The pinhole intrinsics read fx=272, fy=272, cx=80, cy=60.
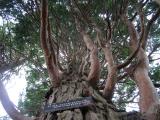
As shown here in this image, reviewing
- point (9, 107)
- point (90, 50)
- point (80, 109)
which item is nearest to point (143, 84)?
point (90, 50)

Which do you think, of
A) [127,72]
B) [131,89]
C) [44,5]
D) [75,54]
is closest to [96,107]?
[44,5]

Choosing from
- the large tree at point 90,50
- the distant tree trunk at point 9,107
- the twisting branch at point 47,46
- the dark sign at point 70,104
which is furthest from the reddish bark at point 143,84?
the distant tree trunk at point 9,107

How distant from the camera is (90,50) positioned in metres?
4.64

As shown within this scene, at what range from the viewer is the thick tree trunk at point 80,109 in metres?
2.93

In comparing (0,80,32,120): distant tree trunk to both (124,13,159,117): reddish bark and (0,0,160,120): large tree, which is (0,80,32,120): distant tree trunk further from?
(124,13,159,117): reddish bark

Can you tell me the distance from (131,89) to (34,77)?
2.40 metres

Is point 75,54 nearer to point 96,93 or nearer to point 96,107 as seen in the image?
point 96,93

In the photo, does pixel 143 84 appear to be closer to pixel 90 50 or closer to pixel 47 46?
pixel 90 50

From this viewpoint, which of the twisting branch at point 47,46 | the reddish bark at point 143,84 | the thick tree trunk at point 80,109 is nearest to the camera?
the thick tree trunk at point 80,109

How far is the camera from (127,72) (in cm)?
485

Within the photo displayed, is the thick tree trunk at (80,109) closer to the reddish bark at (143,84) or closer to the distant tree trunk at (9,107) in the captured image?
the distant tree trunk at (9,107)

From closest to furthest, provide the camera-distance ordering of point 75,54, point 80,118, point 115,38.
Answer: point 80,118, point 75,54, point 115,38

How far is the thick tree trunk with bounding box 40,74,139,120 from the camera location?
9.61 feet

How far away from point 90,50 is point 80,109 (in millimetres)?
1784
